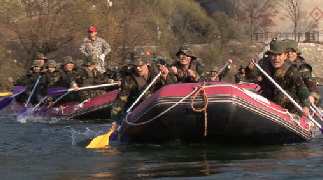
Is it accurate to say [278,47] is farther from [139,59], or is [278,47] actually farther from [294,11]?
[294,11]

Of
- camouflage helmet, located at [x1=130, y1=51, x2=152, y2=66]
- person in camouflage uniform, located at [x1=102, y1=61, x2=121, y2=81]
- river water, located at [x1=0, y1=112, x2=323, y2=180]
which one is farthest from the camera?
person in camouflage uniform, located at [x1=102, y1=61, x2=121, y2=81]

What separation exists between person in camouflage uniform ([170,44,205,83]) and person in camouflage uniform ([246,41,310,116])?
807 millimetres

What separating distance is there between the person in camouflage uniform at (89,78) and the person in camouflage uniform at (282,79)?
649cm

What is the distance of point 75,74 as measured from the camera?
740 inches

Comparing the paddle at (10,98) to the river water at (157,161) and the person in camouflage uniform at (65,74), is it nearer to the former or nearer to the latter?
the person in camouflage uniform at (65,74)

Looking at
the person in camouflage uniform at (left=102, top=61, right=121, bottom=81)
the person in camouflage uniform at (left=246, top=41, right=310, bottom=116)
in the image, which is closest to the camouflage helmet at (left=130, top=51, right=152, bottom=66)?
the person in camouflage uniform at (left=246, top=41, right=310, bottom=116)

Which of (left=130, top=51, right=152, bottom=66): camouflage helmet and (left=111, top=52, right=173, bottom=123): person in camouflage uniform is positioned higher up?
(left=130, top=51, right=152, bottom=66): camouflage helmet

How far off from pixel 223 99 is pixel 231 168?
1.54 m

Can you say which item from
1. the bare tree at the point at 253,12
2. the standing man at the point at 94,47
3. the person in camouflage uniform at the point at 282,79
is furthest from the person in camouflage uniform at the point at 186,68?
the bare tree at the point at 253,12

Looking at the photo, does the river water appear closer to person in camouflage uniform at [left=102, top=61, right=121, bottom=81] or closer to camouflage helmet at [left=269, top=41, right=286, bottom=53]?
camouflage helmet at [left=269, top=41, right=286, bottom=53]

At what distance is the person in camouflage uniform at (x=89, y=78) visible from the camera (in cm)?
1870

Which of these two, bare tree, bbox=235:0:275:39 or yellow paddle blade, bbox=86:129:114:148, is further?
bare tree, bbox=235:0:275:39

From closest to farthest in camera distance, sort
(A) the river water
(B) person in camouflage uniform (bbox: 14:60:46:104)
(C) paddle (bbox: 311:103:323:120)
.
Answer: (A) the river water → (C) paddle (bbox: 311:103:323:120) → (B) person in camouflage uniform (bbox: 14:60:46:104)

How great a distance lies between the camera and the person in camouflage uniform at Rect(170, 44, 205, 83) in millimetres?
12969
